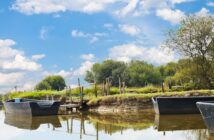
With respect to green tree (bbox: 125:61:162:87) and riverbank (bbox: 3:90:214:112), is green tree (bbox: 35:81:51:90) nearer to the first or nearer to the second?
green tree (bbox: 125:61:162:87)

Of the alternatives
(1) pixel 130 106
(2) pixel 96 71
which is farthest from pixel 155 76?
(1) pixel 130 106

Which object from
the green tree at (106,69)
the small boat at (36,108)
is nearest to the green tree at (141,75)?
the green tree at (106,69)

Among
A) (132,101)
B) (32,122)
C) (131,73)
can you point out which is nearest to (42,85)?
(131,73)

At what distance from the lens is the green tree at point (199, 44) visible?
4459cm

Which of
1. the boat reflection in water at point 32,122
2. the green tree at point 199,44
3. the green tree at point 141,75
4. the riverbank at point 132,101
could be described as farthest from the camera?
the green tree at point 141,75

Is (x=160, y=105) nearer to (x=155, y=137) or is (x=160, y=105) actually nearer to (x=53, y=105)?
(x=53, y=105)

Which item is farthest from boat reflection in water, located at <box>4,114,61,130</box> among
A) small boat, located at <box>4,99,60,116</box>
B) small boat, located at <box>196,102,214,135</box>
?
small boat, located at <box>196,102,214,135</box>

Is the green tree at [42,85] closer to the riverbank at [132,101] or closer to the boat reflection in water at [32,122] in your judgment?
the riverbank at [132,101]

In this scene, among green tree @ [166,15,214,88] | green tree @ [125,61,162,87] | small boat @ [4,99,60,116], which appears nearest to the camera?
small boat @ [4,99,60,116]

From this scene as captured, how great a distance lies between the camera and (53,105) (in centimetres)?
3148

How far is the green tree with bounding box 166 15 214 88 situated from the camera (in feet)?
146

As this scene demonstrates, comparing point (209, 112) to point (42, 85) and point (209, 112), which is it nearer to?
point (209, 112)

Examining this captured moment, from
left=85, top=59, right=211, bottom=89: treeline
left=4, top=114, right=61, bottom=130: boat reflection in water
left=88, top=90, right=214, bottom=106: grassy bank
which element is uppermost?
left=85, top=59, right=211, bottom=89: treeline

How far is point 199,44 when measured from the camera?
45000mm
